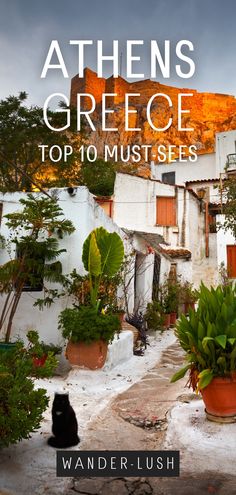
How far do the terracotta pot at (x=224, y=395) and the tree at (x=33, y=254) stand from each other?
4.55 meters

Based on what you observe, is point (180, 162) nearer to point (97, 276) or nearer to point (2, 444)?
point (97, 276)

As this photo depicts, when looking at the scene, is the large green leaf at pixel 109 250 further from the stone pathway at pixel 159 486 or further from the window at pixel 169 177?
the window at pixel 169 177

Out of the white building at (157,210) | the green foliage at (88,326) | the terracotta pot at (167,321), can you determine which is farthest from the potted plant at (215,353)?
the white building at (157,210)

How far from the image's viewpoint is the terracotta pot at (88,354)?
743cm

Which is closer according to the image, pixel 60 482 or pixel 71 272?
pixel 60 482

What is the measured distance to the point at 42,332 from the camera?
28.6ft

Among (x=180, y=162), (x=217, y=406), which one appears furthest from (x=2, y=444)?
(x=180, y=162)

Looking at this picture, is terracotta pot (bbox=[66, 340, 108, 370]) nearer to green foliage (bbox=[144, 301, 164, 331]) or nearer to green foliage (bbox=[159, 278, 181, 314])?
green foliage (bbox=[144, 301, 164, 331])

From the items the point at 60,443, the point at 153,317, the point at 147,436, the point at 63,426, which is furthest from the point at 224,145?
the point at 60,443

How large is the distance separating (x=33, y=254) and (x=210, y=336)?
5038 millimetres

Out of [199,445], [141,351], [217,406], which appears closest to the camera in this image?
[199,445]

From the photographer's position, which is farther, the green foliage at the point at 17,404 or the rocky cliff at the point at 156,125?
the rocky cliff at the point at 156,125

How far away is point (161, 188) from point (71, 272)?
14.7 m

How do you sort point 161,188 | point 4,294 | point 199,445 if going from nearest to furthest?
point 199,445
point 4,294
point 161,188
